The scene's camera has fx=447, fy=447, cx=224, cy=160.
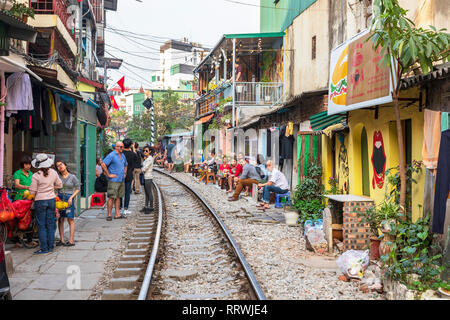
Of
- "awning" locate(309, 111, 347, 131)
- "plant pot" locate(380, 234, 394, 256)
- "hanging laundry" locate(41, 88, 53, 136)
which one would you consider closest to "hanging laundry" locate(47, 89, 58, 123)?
"hanging laundry" locate(41, 88, 53, 136)

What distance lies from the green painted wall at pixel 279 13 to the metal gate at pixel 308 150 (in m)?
6.51

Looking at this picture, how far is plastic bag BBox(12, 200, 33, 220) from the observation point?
785cm

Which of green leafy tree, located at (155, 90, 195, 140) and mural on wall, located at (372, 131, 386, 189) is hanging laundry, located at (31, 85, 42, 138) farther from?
green leafy tree, located at (155, 90, 195, 140)

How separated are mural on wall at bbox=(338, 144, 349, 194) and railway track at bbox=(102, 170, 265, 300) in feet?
10.9

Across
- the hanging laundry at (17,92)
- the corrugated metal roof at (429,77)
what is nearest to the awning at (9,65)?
the hanging laundry at (17,92)

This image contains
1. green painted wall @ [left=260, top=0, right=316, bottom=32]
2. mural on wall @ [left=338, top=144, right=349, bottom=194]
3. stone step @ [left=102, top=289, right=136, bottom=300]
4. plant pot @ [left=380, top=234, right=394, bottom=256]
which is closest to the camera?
stone step @ [left=102, top=289, right=136, bottom=300]

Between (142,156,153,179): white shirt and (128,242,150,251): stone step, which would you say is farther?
(142,156,153,179): white shirt

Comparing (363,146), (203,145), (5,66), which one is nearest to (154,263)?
(5,66)

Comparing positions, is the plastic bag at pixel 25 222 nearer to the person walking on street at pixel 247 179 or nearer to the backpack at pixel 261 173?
the person walking on street at pixel 247 179

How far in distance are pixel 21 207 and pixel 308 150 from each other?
8403mm

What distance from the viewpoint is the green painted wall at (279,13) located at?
765 inches

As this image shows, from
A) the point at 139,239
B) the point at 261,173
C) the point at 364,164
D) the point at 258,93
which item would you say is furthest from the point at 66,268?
the point at 258,93

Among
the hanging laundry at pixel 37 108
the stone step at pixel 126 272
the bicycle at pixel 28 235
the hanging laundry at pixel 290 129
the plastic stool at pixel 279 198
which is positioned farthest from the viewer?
the hanging laundry at pixel 290 129

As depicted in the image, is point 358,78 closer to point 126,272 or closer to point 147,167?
point 126,272
